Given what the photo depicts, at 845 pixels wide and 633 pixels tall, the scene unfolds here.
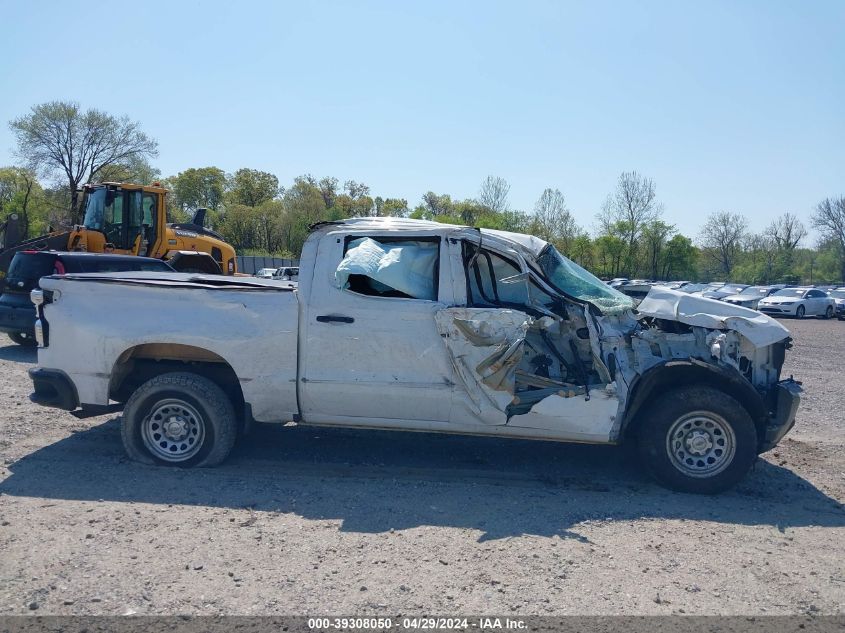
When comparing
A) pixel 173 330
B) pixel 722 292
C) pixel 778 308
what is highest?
pixel 722 292

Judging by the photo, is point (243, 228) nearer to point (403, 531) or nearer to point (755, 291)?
point (755, 291)

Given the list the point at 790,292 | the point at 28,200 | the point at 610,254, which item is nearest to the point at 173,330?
the point at 790,292

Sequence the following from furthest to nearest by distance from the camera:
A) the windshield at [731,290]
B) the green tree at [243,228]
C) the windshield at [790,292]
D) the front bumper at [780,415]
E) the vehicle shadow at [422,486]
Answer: the green tree at [243,228], the windshield at [731,290], the windshield at [790,292], the front bumper at [780,415], the vehicle shadow at [422,486]

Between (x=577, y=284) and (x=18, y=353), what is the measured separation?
980 centimetres

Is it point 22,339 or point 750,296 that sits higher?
point 750,296

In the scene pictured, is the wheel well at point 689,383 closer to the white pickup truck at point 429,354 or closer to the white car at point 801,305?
the white pickup truck at point 429,354

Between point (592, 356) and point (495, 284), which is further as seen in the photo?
point (495, 284)

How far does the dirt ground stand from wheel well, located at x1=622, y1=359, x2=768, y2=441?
61cm

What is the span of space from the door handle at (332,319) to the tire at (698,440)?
2555 mm

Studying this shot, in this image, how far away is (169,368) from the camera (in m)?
6.10

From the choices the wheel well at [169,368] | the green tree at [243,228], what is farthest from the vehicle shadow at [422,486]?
the green tree at [243,228]

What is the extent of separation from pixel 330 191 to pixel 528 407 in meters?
56.5

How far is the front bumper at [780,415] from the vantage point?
559cm

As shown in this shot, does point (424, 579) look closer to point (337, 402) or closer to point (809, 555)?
point (337, 402)
